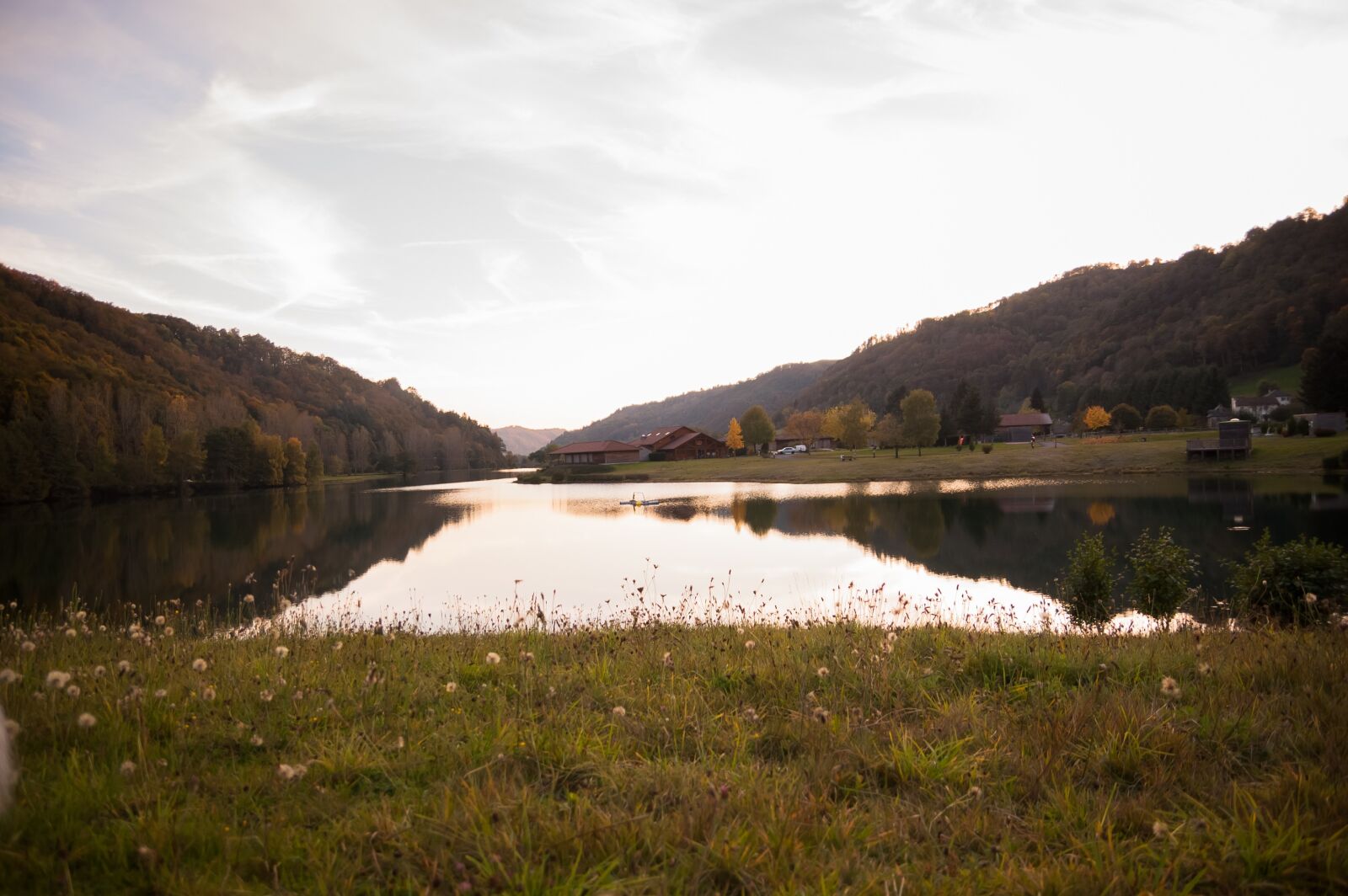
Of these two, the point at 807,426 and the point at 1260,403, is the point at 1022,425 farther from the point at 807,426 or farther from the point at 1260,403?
the point at 807,426

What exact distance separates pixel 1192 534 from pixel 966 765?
24.1 meters

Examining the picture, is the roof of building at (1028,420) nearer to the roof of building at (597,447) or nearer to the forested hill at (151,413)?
the roof of building at (597,447)

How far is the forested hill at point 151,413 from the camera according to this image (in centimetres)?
6575

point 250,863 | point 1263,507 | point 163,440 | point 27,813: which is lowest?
Answer: point 1263,507

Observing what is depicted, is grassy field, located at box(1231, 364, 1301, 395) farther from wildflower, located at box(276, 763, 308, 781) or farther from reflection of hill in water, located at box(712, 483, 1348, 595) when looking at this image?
wildflower, located at box(276, 763, 308, 781)

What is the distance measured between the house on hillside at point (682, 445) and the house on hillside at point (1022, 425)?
42537 millimetres

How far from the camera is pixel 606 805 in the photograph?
3.05 meters

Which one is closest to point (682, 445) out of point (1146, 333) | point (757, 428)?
point (757, 428)

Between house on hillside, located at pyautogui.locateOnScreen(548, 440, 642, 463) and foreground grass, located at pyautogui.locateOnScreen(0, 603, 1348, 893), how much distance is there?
100 meters

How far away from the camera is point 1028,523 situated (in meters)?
26.9

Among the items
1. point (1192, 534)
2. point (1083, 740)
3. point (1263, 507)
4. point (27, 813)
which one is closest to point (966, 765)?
point (1083, 740)

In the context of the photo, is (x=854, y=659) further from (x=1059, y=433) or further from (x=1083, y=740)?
(x=1059, y=433)

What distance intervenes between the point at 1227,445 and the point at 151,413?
120m

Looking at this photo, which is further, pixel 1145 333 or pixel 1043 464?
pixel 1145 333
